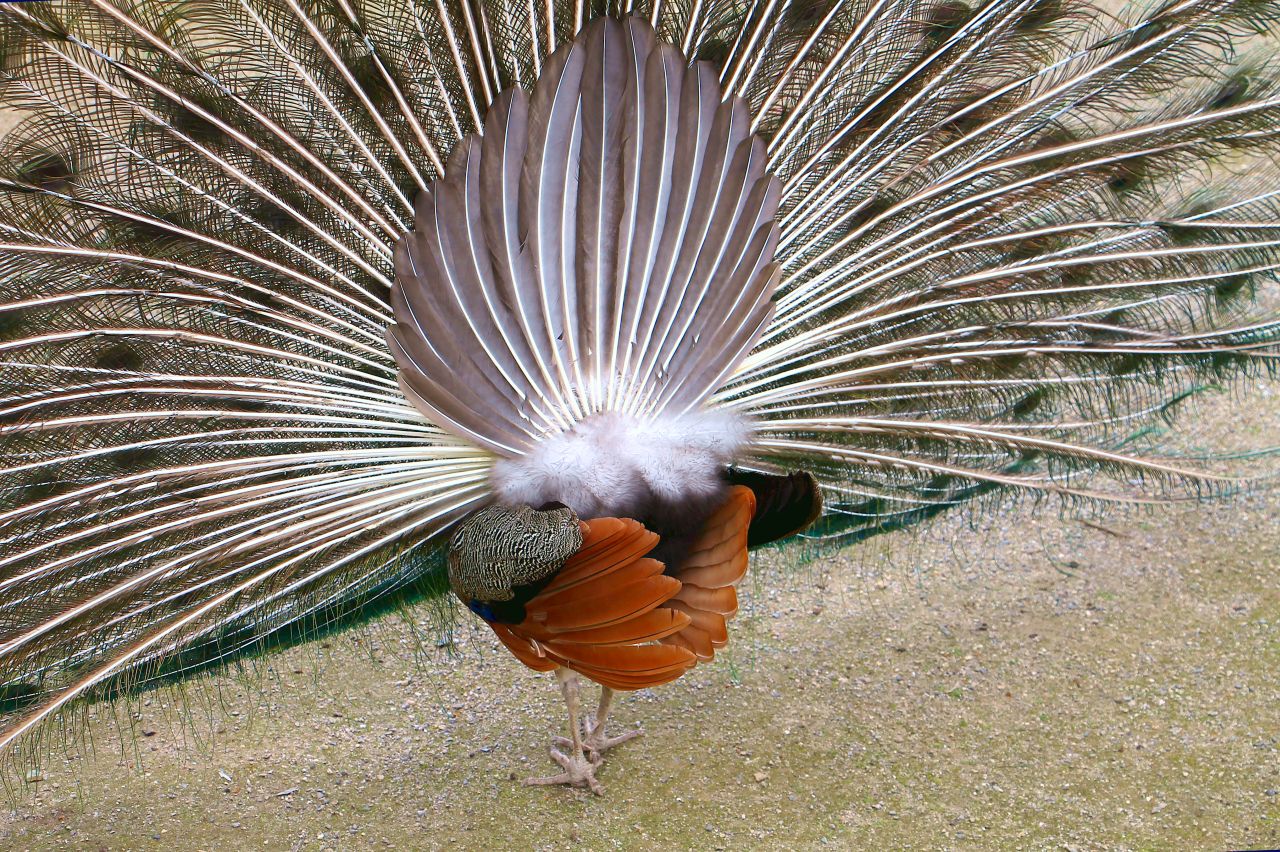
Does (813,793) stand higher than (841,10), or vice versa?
(841,10)

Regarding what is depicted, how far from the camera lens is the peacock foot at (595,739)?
145 inches

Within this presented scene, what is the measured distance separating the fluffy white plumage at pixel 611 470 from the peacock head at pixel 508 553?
0.07m

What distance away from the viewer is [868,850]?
341 cm

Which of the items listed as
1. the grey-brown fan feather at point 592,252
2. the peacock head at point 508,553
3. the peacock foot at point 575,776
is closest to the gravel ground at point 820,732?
the peacock foot at point 575,776

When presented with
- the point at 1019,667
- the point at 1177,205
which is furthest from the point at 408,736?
the point at 1177,205

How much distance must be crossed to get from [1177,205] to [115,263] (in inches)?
124

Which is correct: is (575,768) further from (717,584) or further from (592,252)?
(592,252)

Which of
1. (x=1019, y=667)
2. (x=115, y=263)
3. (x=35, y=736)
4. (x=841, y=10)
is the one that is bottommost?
(x=1019, y=667)

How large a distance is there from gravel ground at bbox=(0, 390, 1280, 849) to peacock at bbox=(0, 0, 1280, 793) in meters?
0.60

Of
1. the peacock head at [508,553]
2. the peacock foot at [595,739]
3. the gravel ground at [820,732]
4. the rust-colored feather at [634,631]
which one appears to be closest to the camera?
the peacock head at [508,553]

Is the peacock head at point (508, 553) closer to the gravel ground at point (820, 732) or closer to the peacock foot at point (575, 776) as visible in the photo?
the gravel ground at point (820, 732)

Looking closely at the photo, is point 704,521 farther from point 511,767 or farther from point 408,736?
point 408,736

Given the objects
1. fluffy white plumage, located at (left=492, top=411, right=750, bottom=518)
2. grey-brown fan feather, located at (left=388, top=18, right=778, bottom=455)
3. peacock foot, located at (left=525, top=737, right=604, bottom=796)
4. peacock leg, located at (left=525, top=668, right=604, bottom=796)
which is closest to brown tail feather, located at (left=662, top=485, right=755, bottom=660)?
fluffy white plumage, located at (left=492, top=411, right=750, bottom=518)

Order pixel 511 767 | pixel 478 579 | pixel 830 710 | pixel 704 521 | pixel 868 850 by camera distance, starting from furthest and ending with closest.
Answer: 1. pixel 830 710
2. pixel 511 767
3. pixel 868 850
4. pixel 704 521
5. pixel 478 579
